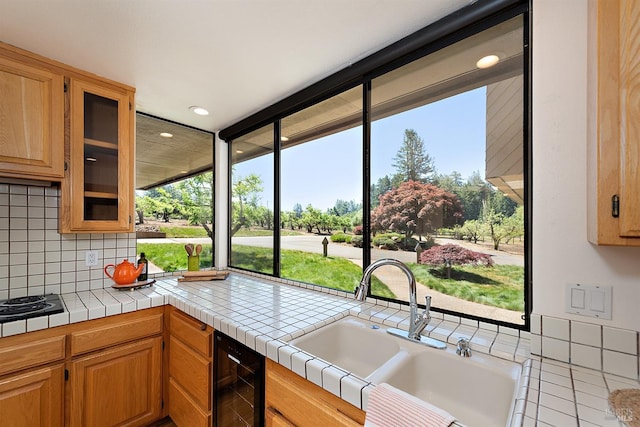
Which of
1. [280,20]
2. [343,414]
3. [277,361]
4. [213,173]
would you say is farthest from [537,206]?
[213,173]

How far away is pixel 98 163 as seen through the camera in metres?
1.79

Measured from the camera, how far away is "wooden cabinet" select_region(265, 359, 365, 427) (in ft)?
2.86

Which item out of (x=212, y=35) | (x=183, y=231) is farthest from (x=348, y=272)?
(x=183, y=231)

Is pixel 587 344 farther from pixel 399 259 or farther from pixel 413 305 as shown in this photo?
pixel 399 259

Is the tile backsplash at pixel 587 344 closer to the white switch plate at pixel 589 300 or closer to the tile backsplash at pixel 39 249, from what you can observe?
the white switch plate at pixel 589 300

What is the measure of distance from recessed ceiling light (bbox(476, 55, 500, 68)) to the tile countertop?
3.95 ft

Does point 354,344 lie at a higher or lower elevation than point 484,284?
lower

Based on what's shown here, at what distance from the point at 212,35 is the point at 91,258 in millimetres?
1760

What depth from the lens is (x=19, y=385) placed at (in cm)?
130

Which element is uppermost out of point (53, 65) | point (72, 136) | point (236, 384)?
point (53, 65)

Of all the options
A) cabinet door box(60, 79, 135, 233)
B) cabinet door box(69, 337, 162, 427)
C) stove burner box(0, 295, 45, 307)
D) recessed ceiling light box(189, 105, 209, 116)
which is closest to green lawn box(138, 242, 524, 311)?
cabinet door box(60, 79, 135, 233)

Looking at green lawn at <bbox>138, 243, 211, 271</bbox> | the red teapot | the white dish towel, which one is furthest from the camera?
green lawn at <bbox>138, 243, 211, 271</bbox>

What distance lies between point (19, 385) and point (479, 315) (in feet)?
7.32

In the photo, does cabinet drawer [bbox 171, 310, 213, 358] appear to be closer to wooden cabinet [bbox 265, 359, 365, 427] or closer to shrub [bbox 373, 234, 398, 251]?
wooden cabinet [bbox 265, 359, 365, 427]
